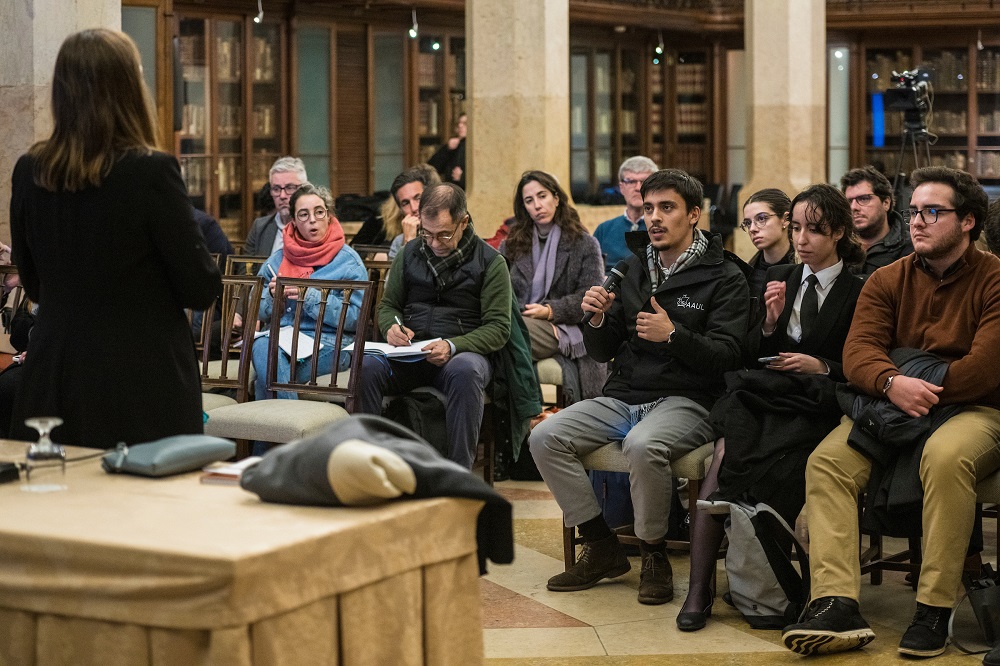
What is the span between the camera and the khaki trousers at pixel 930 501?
3.71m

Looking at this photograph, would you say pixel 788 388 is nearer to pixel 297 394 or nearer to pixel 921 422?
pixel 921 422

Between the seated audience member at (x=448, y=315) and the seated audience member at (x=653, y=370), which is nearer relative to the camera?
the seated audience member at (x=653, y=370)

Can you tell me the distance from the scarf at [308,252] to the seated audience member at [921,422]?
2.55 m

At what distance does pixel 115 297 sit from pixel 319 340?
7.36 feet

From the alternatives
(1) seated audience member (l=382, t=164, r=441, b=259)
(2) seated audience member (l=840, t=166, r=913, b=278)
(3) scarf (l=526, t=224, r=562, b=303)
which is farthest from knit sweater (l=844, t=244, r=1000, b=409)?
(1) seated audience member (l=382, t=164, r=441, b=259)

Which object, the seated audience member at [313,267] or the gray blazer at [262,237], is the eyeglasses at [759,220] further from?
the gray blazer at [262,237]

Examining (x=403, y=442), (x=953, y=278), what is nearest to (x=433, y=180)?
(x=953, y=278)

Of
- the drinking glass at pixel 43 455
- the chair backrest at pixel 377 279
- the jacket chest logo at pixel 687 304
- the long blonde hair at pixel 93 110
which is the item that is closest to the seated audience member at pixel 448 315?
the chair backrest at pixel 377 279

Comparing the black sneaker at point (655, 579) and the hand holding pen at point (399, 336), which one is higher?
the hand holding pen at point (399, 336)

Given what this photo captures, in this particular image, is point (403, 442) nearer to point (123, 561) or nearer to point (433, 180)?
point (123, 561)

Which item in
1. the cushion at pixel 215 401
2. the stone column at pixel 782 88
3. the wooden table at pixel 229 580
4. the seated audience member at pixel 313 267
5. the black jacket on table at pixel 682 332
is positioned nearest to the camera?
the wooden table at pixel 229 580

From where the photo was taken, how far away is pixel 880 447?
389 cm

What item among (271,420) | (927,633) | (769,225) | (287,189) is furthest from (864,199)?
(287,189)

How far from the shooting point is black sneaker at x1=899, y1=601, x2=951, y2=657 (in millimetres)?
3672
